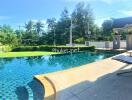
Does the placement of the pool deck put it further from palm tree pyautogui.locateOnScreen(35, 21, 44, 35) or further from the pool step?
palm tree pyautogui.locateOnScreen(35, 21, 44, 35)

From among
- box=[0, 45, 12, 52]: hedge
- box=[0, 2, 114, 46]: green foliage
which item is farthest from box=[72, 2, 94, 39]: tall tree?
box=[0, 45, 12, 52]: hedge

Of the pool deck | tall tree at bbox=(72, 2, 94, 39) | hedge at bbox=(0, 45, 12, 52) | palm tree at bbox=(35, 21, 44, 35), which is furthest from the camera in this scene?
palm tree at bbox=(35, 21, 44, 35)

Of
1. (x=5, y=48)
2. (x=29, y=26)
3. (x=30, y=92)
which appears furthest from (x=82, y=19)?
(x=30, y=92)

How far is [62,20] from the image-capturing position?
185 ft

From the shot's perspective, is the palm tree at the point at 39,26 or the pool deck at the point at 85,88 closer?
the pool deck at the point at 85,88

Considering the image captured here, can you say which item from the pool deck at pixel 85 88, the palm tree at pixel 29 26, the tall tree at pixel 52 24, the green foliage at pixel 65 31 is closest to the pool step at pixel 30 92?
the pool deck at pixel 85 88

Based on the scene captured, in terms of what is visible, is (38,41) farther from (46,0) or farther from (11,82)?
(11,82)

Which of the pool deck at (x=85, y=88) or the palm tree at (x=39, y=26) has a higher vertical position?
the palm tree at (x=39, y=26)

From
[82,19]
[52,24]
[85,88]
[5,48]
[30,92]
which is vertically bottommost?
[30,92]

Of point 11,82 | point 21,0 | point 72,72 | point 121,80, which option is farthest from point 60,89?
point 21,0

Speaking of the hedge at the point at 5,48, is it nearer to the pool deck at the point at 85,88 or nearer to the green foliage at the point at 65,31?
the green foliage at the point at 65,31

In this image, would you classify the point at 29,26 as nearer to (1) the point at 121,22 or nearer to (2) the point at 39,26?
(2) the point at 39,26

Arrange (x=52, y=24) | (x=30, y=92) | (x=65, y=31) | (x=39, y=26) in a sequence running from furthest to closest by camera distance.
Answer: (x=39, y=26), (x=52, y=24), (x=65, y=31), (x=30, y=92)

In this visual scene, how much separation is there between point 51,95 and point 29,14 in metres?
58.3
